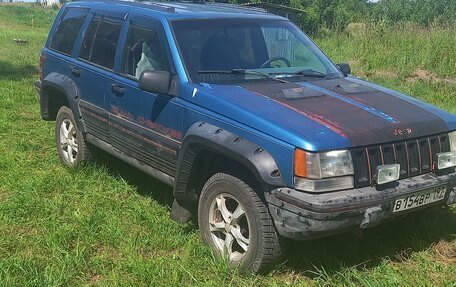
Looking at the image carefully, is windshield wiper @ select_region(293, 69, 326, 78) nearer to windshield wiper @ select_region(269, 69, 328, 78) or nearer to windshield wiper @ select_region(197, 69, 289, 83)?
windshield wiper @ select_region(269, 69, 328, 78)

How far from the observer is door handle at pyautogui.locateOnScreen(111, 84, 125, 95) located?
4574 millimetres

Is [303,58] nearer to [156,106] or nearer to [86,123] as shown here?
[156,106]

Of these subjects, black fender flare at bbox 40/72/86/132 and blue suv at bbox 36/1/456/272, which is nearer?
blue suv at bbox 36/1/456/272

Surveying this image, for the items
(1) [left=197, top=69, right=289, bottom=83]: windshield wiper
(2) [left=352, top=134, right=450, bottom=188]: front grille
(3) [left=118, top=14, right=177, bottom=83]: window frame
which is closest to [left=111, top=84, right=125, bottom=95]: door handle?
(3) [left=118, top=14, right=177, bottom=83]: window frame

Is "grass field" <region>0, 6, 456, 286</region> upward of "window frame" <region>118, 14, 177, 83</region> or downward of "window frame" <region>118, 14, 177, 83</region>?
downward

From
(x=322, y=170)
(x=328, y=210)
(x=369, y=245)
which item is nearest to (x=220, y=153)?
(x=322, y=170)

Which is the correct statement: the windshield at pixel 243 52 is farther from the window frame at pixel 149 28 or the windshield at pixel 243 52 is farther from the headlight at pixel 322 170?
the headlight at pixel 322 170

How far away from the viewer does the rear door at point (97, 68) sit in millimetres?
4863

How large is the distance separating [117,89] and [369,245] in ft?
8.20

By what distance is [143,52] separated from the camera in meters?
4.49

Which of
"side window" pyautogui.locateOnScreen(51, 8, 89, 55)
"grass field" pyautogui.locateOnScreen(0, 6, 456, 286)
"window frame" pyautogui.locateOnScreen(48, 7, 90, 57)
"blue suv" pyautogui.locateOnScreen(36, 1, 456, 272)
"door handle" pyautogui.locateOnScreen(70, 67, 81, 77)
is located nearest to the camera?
"blue suv" pyautogui.locateOnScreen(36, 1, 456, 272)

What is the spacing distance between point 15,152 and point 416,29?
1088 cm

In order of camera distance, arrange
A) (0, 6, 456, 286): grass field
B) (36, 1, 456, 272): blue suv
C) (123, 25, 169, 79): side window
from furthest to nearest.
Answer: (123, 25, 169, 79): side window
(0, 6, 456, 286): grass field
(36, 1, 456, 272): blue suv

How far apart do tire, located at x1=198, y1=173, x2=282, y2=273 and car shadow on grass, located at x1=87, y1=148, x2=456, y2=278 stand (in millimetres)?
191
